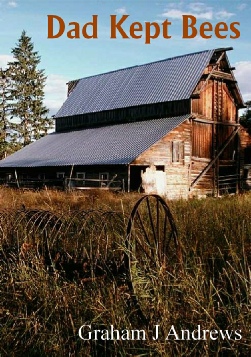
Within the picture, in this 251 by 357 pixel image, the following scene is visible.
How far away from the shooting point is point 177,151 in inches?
1063

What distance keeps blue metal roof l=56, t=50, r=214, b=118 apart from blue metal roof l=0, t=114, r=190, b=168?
221 centimetres

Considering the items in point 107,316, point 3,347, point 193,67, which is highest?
point 193,67

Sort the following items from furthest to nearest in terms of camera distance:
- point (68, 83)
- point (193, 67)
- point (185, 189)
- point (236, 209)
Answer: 1. point (68, 83)
2. point (193, 67)
3. point (185, 189)
4. point (236, 209)

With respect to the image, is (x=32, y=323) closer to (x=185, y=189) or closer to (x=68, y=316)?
(x=68, y=316)

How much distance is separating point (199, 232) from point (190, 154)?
844 inches

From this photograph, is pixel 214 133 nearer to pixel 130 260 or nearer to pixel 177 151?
pixel 177 151

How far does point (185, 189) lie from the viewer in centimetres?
2750

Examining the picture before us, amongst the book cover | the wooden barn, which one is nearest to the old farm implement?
the book cover

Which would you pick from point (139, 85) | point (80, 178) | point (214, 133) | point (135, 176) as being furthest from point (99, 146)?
point (214, 133)

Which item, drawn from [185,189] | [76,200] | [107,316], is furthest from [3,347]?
[185,189]

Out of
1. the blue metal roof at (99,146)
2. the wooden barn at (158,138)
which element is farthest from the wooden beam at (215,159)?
the blue metal roof at (99,146)

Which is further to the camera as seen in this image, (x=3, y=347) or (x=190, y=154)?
(x=190, y=154)

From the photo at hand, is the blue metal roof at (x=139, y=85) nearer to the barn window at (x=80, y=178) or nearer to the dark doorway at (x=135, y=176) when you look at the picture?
the dark doorway at (x=135, y=176)

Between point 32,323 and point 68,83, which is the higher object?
point 68,83
